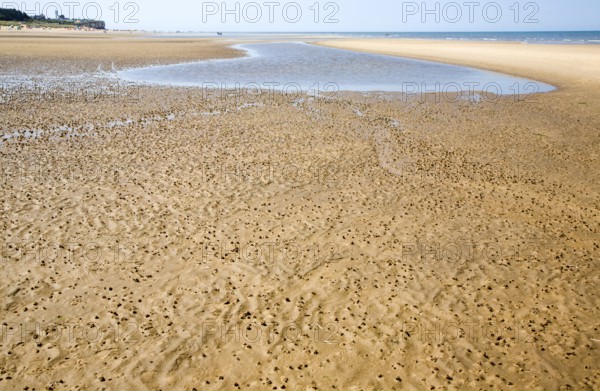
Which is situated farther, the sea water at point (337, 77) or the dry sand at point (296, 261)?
the sea water at point (337, 77)

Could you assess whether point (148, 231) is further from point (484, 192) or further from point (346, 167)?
point (484, 192)

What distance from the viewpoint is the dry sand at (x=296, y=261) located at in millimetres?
5746

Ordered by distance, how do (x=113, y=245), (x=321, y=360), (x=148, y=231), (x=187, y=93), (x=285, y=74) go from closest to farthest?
1. (x=321, y=360)
2. (x=113, y=245)
3. (x=148, y=231)
4. (x=187, y=93)
5. (x=285, y=74)

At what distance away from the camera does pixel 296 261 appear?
26.7 ft

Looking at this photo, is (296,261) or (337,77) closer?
(296,261)

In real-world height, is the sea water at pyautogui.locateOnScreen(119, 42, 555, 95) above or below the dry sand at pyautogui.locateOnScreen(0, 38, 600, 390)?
above

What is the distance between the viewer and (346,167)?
42.8 feet

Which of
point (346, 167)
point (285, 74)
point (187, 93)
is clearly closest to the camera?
point (346, 167)

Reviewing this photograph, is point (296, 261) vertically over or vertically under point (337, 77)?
under

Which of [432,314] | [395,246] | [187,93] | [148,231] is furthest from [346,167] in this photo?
[187,93]

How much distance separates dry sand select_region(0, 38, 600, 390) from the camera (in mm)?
5746

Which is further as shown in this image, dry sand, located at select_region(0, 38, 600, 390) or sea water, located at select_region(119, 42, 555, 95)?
A: sea water, located at select_region(119, 42, 555, 95)

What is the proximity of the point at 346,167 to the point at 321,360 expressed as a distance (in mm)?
7840

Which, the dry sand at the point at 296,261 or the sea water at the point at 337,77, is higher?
the sea water at the point at 337,77
